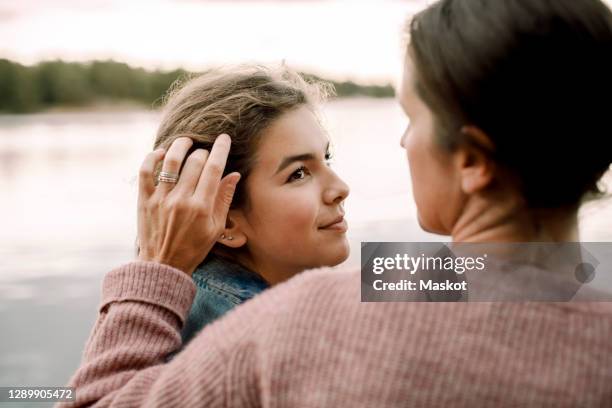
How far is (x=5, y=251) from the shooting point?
19.7ft

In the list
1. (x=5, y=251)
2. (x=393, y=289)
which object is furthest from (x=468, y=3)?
(x=5, y=251)

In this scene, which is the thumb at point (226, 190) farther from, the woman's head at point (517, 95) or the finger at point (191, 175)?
the woman's head at point (517, 95)

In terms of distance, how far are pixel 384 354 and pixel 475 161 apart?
0.28 m

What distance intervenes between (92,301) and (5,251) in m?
1.49

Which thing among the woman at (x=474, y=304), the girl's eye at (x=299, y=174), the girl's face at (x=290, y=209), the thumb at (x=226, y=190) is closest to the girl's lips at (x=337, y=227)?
the girl's face at (x=290, y=209)

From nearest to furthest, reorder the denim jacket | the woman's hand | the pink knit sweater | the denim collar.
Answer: the pink knit sweater → the woman's hand → the denim jacket → the denim collar

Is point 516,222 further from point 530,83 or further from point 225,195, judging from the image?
point 225,195

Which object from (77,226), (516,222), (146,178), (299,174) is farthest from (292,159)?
(77,226)

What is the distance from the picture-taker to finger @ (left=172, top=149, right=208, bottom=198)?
148 centimetres

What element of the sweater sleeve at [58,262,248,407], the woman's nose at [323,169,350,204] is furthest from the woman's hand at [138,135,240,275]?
the woman's nose at [323,169,350,204]

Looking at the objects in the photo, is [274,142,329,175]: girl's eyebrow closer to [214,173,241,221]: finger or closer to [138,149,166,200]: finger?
[214,173,241,221]: finger

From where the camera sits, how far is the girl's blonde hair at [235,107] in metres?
1.81

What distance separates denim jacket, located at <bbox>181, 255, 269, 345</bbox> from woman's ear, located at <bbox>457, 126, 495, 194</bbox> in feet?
2.27

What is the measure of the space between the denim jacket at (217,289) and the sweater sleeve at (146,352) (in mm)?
212
